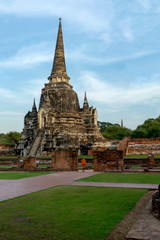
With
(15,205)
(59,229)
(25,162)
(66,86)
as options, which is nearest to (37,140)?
(66,86)

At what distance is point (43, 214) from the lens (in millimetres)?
5652

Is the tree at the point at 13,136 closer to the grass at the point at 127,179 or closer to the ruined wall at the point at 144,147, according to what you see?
the ruined wall at the point at 144,147

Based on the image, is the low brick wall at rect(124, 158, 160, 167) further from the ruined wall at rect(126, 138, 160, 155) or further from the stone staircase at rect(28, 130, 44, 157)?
the stone staircase at rect(28, 130, 44, 157)

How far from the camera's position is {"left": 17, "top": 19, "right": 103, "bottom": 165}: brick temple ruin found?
113 feet

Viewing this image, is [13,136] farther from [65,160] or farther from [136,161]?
[65,160]

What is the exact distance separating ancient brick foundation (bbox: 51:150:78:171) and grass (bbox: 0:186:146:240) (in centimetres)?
1018

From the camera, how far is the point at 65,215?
550 centimetres

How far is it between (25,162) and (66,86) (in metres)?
21.1

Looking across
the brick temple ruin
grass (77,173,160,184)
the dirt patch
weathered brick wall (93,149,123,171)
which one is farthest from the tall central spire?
the dirt patch

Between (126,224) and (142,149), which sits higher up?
(142,149)

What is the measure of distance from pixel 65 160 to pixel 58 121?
18.0m

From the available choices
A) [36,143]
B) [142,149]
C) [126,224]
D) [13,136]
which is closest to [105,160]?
[126,224]

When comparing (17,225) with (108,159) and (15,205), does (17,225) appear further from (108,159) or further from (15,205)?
(108,159)

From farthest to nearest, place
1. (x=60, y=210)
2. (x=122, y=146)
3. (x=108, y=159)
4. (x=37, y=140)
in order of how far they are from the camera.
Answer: (x=37, y=140), (x=122, y=146), (x=108, y=159), (x=60, y=210)
